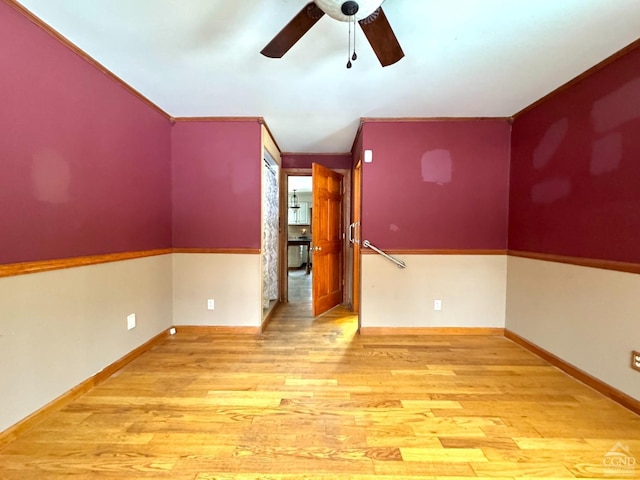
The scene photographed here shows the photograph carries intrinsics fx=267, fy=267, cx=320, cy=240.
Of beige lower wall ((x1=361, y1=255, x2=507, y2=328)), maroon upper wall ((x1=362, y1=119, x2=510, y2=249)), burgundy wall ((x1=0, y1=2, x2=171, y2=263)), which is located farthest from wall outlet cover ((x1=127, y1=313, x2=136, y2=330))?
maroon upper wall ((x1=362, y1=119, x2=510, y2=249))

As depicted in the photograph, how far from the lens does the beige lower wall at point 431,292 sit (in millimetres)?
2850

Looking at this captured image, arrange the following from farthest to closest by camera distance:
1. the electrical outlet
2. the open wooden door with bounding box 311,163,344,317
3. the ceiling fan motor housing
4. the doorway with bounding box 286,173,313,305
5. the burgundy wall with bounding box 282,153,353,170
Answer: the doorway with bounding box 286,173,313,305 → the burgundy wall with bounding box 282,153,353,170 → the open wooden door with bounding box 311,163,344,317 → the electrical outlet → the ceiling fan motor housing

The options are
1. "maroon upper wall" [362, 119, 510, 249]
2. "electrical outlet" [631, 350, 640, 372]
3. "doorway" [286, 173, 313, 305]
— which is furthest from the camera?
"doorway" [286, 173, 313, 305]

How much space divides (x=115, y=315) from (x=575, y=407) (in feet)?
10.7

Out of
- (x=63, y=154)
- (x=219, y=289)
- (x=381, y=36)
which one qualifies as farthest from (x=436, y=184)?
(x=63, y=154)

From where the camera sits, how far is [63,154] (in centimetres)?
164

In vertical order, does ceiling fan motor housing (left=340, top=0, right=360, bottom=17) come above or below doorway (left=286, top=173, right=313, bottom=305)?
above

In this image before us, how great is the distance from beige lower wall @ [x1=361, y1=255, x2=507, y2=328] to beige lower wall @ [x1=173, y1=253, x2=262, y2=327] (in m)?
1.19

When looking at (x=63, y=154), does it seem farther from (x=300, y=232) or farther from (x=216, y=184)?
(x=300, y=232)

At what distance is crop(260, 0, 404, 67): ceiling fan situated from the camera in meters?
1.22

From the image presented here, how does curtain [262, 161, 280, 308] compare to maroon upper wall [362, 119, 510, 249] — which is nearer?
maroon upper wall [362, 119, 510, 249]

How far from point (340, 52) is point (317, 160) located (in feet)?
7.43

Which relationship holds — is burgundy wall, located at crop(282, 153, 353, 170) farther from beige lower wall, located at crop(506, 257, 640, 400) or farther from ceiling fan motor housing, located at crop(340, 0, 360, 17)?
ceiling fan motor housing, located at crop(340, 0, 360, 17)

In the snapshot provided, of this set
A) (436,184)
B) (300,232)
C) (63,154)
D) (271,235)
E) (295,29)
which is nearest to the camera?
(295,29)
